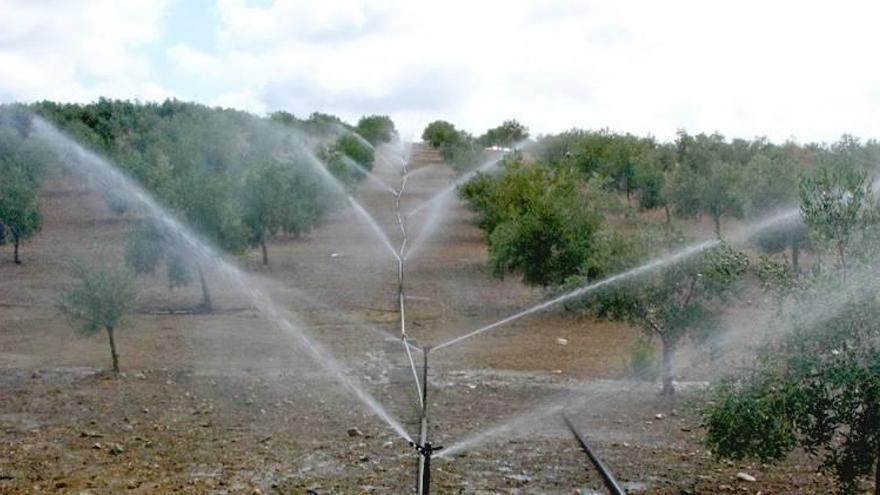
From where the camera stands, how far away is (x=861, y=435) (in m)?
10.5

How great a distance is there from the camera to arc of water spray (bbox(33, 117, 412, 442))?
55.9ft

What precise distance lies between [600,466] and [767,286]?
3.54 meters

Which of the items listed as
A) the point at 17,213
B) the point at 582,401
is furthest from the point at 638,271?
the point at 17,213

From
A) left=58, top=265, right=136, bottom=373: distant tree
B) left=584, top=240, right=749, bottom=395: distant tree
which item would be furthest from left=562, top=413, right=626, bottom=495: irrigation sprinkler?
left=58, top=265, right=136, bottom=373: distant tree

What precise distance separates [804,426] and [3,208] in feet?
106

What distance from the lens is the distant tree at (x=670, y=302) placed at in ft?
55.5

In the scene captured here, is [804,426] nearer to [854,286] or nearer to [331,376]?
[854,286]

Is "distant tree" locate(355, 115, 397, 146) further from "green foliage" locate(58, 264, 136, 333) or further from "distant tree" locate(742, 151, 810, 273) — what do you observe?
"green foliage" locate(58, 264, 136, 333)

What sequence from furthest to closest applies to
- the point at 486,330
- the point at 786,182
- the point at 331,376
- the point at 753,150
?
the point at 753,150, the point at 786,182, the point at 486,330, the point at 331,376

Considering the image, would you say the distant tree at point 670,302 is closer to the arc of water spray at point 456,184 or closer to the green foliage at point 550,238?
the green foliage at point 550,238

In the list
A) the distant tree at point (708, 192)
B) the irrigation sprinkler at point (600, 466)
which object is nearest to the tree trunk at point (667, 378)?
the irrigation sprinkler at point (600, 466)

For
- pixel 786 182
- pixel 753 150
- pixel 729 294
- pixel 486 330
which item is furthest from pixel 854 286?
pixel 753 150

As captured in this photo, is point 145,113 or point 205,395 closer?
point 205,395

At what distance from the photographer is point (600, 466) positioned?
1290 centimetres
